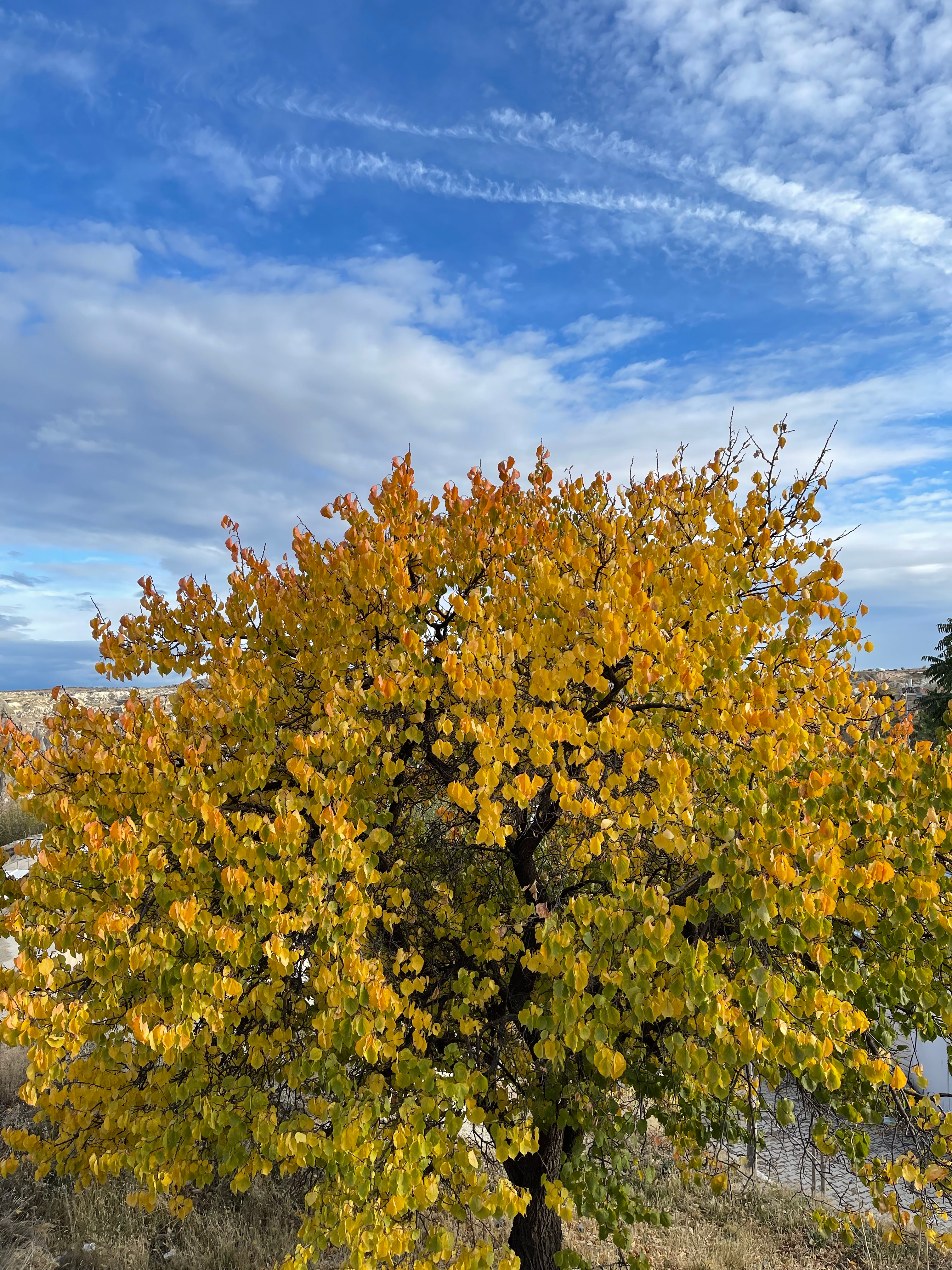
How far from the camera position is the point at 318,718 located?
4.81 meters

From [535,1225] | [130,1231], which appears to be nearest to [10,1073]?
[130,1231]

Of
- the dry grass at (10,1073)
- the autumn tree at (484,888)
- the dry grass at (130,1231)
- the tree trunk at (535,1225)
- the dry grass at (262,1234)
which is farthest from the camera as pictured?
the dry grass at (10,1073)

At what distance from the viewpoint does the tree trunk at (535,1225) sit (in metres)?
6.29

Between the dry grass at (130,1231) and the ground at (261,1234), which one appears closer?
the dry grass at (130,1231)

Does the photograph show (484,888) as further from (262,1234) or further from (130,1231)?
(130,1231)

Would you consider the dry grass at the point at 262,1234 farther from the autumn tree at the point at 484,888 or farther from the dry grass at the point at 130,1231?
the autumn tree at the point at 484,888

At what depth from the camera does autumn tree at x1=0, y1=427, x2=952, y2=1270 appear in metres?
3.91

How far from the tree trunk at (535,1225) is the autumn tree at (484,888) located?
1.15 ft

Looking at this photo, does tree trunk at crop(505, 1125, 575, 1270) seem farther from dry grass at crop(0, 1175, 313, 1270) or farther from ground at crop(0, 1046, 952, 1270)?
dry grass at crop(0, 1175, 313, 1270)

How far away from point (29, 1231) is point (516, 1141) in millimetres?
5507

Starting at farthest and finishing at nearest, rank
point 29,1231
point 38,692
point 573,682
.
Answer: point 38,692 < point 29,1231 < point 573,682

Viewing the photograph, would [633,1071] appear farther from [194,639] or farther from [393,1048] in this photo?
[194,639]

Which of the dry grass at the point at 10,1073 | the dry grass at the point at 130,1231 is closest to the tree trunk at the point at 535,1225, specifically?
the dry grass at the point at 130,1231

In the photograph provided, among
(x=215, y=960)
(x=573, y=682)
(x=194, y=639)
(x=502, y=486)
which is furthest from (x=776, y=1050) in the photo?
(x=194, y=639)
